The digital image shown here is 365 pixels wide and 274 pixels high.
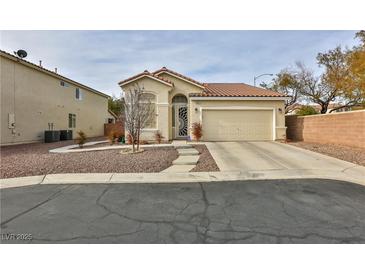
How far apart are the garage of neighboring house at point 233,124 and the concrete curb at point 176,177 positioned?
23.7 feet

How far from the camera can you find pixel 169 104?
46.8 ft

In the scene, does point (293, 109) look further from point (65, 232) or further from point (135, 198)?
point (65, 232)

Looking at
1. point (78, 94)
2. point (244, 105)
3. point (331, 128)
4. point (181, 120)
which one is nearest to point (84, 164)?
point (181, 120)

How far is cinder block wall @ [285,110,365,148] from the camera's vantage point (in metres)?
10.5

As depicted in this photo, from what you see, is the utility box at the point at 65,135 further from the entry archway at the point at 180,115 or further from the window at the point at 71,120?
the entry archway at the point at 180,115

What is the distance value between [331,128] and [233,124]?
577 centimetres

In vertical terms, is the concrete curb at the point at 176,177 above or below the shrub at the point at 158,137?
below

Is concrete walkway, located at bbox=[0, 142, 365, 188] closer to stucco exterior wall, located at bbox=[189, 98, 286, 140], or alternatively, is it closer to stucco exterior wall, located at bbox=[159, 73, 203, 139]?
stucco exterior wall, located at bbox=[189, 98, 286, 140]

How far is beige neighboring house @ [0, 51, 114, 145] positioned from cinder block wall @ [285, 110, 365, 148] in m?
19.6

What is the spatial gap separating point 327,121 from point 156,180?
11940mm

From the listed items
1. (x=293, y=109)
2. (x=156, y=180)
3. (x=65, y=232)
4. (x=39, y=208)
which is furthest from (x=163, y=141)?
(x=293, y=109)

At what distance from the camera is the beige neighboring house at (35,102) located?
13133mm

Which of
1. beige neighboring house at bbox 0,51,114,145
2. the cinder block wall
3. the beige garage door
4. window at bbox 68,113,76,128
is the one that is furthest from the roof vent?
the cinder block wall

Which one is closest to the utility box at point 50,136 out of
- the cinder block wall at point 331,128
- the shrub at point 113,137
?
the shrub at point 113,137
